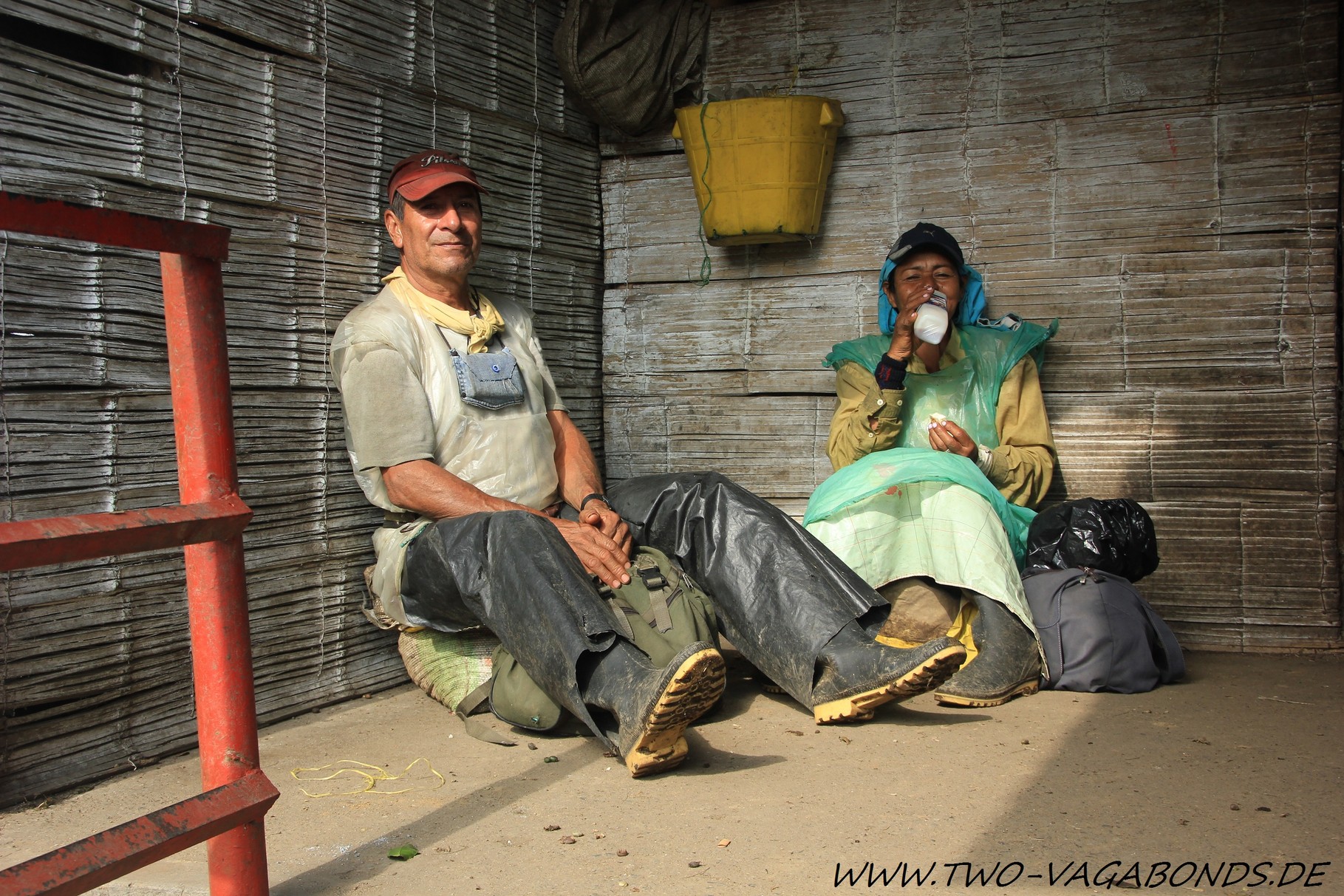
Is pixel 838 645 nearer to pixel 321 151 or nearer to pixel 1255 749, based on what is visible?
pixel 1255 749

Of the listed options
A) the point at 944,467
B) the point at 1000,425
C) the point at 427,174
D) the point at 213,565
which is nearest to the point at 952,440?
the point at 944,467

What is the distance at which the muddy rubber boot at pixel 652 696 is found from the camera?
7.86 feet

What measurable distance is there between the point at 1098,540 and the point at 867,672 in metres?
1.11

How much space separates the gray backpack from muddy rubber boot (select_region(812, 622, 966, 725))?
0.67 meters

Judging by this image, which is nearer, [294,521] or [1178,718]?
[1178,718]

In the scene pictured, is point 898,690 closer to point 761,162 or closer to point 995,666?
point 995,666

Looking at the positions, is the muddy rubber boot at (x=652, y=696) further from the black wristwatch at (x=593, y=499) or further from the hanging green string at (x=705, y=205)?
the hanging green string at (x=705, y=205)

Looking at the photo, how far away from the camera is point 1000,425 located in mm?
3879

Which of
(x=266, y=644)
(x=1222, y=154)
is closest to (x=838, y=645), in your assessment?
(x=266, y=644)

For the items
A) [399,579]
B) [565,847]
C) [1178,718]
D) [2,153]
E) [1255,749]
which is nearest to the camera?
[565,847]

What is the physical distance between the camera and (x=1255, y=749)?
2703mm

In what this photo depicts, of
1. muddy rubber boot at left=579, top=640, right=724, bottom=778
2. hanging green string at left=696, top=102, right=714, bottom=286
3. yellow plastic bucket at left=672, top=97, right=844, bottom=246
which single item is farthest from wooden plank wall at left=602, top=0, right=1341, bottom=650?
muddy rubber boot at left=579, top=640, right=724, bottom=778

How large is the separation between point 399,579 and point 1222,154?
3071mm

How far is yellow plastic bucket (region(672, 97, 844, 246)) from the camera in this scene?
4059 millimetres
